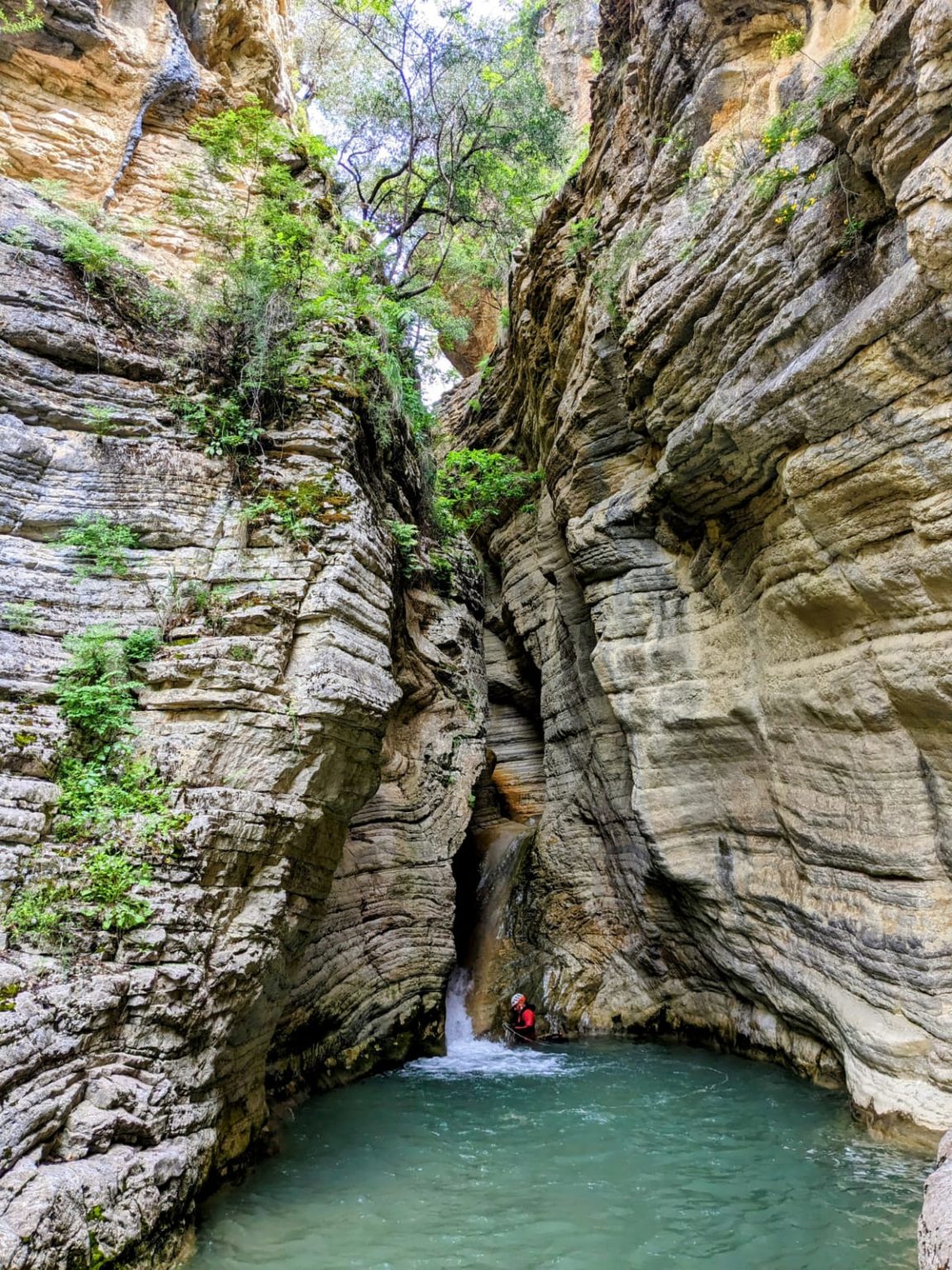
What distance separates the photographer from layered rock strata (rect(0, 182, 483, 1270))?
14.2ft

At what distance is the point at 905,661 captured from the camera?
615 cm

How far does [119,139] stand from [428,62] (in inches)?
322

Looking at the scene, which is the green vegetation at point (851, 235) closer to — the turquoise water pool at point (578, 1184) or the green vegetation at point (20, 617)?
the turquoise water pool at point (578, 1184)

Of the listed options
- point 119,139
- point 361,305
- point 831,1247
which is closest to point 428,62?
point 119,139

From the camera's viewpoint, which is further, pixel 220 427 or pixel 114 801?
pixel 220 427

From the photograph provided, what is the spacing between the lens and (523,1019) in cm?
1014

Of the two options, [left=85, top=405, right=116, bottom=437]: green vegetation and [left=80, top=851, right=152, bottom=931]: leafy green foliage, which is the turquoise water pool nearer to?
[left=80, top=851, right=152, bottom=931]: leafy green foliage

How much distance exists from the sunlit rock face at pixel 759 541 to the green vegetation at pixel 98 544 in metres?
5.78

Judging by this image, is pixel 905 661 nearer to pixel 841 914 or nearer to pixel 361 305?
pixel 841 914

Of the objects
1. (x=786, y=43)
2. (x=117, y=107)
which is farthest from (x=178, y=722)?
(x=117, y=107)

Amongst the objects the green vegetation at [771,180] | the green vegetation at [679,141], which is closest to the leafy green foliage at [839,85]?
the green vegetation at [771,180]

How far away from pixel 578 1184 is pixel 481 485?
36.4 ft

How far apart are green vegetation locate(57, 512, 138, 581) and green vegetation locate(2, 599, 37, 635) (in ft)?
1.68

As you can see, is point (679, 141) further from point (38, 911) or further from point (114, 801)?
point (38, 911)
